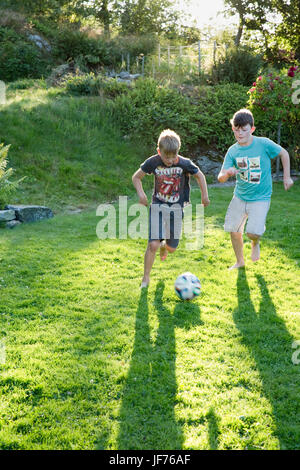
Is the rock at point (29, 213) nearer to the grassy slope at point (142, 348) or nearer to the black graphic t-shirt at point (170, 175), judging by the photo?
the grassy slope at point (142, 348)

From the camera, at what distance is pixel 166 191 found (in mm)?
4684

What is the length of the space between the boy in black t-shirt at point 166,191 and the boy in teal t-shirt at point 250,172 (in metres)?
0.40

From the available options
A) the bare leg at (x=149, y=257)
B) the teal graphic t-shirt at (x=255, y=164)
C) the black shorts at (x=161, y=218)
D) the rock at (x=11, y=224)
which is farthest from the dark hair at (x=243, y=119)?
the rock at (x=11, y=224)

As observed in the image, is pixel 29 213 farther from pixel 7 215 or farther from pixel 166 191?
pixel 166 191

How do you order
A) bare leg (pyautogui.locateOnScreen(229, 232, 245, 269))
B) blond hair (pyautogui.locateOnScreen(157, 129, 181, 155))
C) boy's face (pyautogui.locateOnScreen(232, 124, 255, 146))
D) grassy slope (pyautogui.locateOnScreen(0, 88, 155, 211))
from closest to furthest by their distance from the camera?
1. blond hair (pyautogui.locateOnScreen(157, 129, 181, 155))
2. boy's face (pyautogui.locateOnScreen(232, 124, 255, 146))
3. bare leg (pyautogui.locateOnScreen(229, 232, 245, 269))
4. grassy slope (pyautogui.locateOnScreen(0, 88, 155, 211))

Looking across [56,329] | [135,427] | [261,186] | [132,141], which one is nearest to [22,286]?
[56,329]

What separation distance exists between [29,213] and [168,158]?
4.60 meters

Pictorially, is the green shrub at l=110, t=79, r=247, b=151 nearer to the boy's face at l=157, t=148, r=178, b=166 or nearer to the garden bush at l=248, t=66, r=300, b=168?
the garden bush at l=248, t=66, r=300, b=168

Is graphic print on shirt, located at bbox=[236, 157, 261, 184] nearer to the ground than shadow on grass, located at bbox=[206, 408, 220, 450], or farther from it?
farther from it

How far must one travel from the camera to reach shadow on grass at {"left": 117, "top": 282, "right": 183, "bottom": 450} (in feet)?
8.50

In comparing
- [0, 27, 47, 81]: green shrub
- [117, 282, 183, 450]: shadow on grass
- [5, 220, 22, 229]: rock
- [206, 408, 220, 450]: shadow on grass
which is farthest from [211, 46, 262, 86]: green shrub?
[206, 408, 220, 450]: shadow on grass

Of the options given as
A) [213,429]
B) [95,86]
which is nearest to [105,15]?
[95,86]

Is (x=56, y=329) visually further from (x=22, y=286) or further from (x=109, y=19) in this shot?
(x=109, y=19)
